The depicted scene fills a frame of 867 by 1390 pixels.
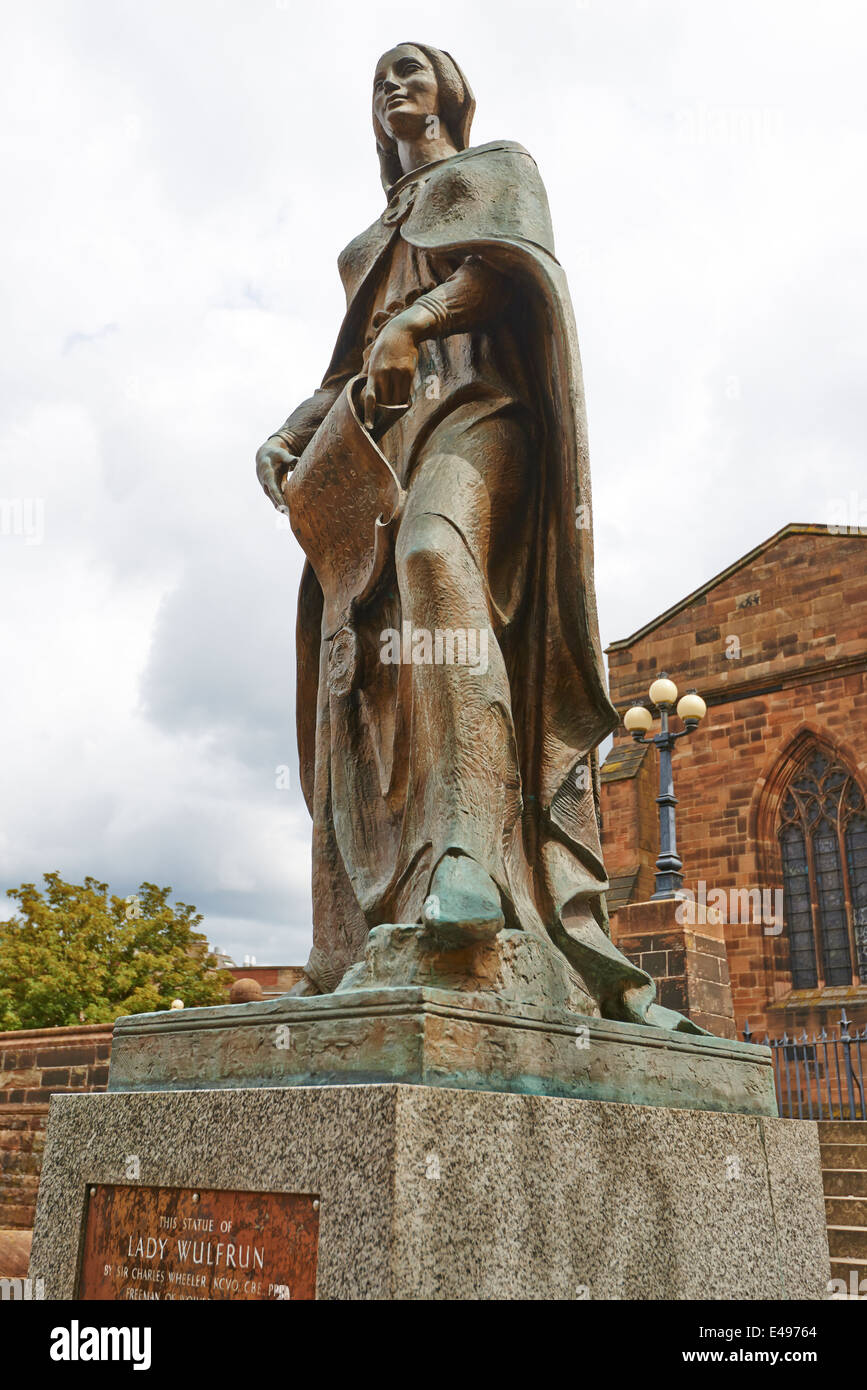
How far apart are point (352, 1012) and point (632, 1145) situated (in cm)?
72

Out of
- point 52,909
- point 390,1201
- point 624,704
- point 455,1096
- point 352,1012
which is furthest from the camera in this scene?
point 52,909

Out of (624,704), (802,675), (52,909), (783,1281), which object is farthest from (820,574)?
(783,1281)

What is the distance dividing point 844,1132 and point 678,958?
2.73 m

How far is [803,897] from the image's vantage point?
2086 centimetres

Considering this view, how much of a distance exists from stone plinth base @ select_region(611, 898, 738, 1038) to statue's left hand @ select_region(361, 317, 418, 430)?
37.7 ft

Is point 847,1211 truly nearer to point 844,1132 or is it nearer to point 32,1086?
point 844,1132

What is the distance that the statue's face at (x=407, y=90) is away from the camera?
3740 mm

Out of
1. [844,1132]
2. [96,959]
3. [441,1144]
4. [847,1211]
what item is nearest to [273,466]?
[441,1144]

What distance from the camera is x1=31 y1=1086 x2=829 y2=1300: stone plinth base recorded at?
2139 mm

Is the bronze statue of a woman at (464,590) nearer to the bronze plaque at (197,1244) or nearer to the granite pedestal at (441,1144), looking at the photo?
the granite pedestal at (441,1144)

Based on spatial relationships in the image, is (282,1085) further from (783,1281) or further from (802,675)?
(802,675)

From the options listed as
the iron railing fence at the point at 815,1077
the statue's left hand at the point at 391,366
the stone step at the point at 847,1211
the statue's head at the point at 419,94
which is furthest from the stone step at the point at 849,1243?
the statue's head at the point at 419,94

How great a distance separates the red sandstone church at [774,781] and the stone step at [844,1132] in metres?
7.37

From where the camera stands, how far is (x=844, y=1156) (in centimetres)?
1121
